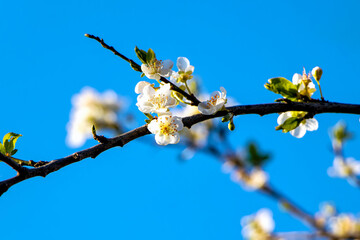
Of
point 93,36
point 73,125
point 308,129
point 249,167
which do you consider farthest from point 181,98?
point 73,125

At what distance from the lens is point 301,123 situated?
Answer: 1587 millimetres

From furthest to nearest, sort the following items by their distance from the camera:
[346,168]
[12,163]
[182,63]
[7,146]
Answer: [346,168] < [182,63] < [7,146] < [12,163]

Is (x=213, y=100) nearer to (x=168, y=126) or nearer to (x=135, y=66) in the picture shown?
(x=168, y=126)

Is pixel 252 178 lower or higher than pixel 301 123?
higher

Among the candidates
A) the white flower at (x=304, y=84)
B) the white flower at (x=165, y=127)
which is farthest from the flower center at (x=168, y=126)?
the white flower at (x=304, y=84)

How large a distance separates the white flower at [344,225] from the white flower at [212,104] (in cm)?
302

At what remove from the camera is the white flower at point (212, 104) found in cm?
128

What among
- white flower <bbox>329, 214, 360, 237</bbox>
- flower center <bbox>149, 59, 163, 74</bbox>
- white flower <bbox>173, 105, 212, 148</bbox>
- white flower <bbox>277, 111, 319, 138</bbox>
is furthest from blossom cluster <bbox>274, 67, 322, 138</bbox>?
white flower <bbox>329, 214, 360, 237</bbox>

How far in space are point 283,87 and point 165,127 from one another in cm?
47

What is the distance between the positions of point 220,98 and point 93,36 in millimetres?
482

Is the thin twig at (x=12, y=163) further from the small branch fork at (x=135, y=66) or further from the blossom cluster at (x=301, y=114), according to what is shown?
the blossom cluster at (x=301, y=114)

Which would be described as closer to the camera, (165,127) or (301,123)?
(165,127)

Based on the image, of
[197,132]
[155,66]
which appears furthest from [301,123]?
[197,132]

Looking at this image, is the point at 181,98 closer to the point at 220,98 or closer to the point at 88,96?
the point at 220,98
